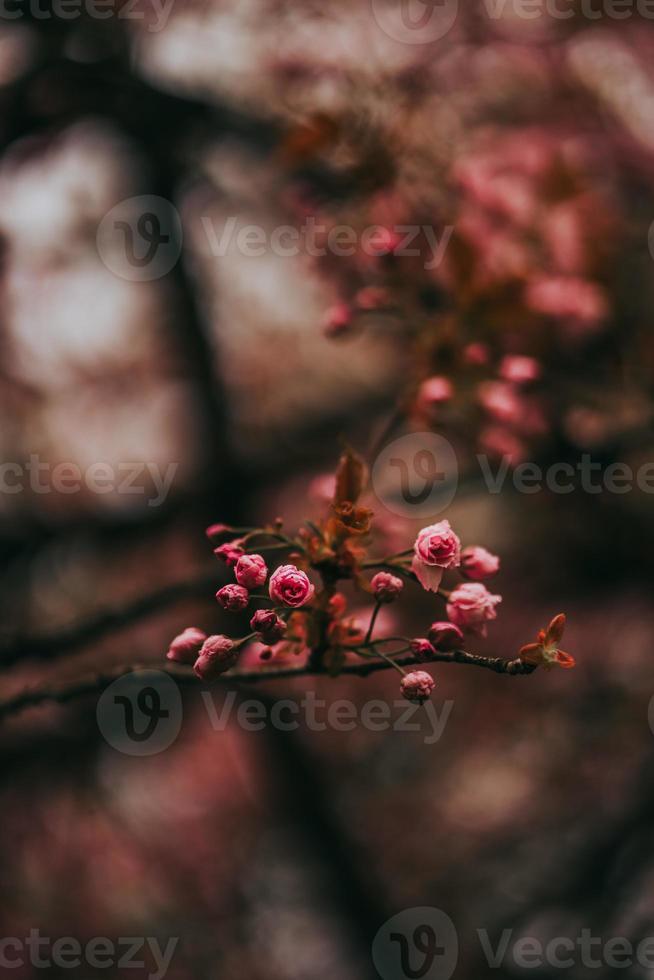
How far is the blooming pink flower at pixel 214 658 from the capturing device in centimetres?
84

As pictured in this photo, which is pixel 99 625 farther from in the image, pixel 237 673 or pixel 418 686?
pixel 418 686

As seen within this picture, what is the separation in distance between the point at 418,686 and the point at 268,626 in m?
0.16

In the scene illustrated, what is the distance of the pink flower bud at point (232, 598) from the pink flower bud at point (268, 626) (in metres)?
0.03

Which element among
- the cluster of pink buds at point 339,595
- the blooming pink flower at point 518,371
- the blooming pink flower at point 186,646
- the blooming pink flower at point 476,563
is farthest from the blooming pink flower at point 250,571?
the blooming pink flower at point 518,371

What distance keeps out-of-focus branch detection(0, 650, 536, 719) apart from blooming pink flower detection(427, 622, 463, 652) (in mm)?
16

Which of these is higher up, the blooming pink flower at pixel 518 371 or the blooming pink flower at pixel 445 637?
the blooming pink flower at pixel 445 637

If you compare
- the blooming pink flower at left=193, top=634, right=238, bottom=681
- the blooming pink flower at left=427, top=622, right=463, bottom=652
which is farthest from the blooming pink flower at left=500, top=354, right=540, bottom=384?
the blooming pink flower at left=193, top=634, right=238, bottom=681

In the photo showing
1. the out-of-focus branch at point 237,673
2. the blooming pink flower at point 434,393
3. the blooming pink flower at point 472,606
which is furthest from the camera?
the blooming pink flower at point 434,393

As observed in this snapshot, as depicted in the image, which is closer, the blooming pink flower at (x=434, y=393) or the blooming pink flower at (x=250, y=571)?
the blooming pink flower at (x=250, y=571)

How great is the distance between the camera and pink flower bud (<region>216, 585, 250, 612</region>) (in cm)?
85

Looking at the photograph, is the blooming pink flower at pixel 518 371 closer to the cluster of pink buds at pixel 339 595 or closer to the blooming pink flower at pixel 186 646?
the cluster of pink buds at pixel 339 595

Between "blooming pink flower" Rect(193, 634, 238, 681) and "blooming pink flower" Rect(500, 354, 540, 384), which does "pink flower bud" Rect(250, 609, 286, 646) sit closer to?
"blooming pink flower" Rect(193, 634, 238, 681)

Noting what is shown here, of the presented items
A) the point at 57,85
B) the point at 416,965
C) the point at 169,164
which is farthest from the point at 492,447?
the point at 416,965

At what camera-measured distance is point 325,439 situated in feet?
10.4
